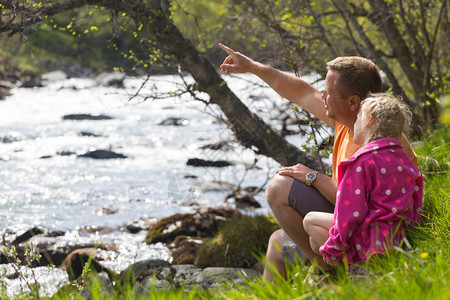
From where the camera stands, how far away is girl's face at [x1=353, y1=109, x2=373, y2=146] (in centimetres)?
309

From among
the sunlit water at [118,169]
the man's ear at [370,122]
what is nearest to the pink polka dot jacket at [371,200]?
the man's ear at [370,122]

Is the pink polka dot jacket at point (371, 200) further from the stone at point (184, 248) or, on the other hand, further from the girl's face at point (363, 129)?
the stone at point (184, 248)

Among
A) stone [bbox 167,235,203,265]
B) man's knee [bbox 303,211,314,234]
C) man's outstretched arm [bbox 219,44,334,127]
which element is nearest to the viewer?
man's knee [bbox 303,211,314,234]

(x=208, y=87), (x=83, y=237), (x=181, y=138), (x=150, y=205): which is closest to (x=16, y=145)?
(x=181, y=138)

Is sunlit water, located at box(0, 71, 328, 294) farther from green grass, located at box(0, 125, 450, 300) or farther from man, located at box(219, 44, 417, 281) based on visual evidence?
green grass, located at box(0, 125, 450, 300)

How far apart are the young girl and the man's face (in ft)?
1.28

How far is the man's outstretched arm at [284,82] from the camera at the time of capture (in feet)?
13.4

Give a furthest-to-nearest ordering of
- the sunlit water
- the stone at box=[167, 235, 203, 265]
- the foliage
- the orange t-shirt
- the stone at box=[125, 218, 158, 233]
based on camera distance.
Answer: the sunlit water, the stone at box=[125, 218, 158, 233], the stone at box=[167, 235, 203, 265], the foliage, the orange t-shirt

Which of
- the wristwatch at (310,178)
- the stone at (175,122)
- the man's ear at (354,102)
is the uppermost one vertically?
the man's ear at (354,102)

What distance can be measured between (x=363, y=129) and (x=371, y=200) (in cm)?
39

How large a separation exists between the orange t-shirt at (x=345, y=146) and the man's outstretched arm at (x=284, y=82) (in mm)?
250

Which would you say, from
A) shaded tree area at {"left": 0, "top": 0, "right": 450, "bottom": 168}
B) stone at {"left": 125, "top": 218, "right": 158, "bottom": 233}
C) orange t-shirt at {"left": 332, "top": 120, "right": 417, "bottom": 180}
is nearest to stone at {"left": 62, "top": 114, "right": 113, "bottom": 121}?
stone at {"left": 125, "top": 218, "right": 158, "bottom": 233}

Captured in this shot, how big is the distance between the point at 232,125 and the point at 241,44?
2.92 meters

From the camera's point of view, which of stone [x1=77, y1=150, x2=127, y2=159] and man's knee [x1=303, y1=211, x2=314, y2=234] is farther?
stone [x1=77, y1=150, x2=127, y2=159]
